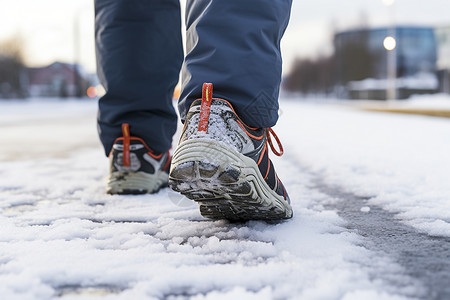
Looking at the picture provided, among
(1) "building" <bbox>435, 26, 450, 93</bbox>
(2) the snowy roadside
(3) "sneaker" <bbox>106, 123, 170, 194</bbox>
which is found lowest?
(2) the snowy roadside

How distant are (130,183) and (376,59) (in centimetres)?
3925

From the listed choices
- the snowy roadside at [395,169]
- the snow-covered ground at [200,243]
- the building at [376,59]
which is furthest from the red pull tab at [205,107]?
the building at [376,59]

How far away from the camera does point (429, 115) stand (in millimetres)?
5719

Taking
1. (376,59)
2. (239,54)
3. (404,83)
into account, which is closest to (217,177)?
(239,54)

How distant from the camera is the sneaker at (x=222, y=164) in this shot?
0.90 m

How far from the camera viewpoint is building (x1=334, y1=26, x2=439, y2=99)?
34.9 m

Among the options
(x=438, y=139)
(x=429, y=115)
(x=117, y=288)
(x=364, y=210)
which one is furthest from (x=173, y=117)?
(x=429, y=115)

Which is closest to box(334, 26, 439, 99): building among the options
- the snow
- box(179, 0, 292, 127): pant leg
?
the snow

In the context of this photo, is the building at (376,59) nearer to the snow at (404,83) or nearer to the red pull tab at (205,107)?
the snow at (404,83)

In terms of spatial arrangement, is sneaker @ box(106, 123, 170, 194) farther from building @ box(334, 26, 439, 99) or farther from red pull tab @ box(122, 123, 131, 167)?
building @ box(334, 26, 439, 99)

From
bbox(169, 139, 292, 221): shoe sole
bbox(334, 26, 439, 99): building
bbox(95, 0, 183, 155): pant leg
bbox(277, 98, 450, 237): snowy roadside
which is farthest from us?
bbox(334, 26, 439, 99): building

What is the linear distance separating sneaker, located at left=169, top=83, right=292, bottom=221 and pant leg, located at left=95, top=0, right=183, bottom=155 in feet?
1.90

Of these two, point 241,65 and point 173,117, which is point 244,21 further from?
point 173,117

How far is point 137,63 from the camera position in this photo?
153 cm
